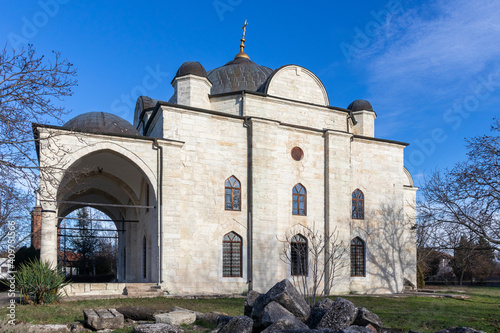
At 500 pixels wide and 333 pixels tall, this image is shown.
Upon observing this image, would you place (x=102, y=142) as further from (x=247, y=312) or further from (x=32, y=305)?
(x=247, y=312)

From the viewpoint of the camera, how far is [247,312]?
28.1 feet

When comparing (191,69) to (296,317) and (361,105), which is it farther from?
(296,317)

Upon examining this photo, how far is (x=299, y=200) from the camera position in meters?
18.6

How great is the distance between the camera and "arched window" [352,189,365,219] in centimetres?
1986

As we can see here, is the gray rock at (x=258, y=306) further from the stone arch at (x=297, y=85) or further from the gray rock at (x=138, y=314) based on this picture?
the stone arch at (x=297, y=85)

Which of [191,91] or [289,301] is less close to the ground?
[191,91]

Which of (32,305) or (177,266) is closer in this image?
(32,305)

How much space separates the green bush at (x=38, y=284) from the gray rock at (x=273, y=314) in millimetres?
7703

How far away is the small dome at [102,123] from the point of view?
1678cm

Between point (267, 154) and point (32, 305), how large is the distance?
32.6 ft

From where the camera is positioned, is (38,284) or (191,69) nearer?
(38,284)

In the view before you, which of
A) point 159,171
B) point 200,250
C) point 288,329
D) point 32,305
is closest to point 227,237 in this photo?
point 200,250

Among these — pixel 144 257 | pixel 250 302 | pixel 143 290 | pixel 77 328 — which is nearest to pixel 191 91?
pixel 144 257

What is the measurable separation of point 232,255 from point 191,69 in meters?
7.92
